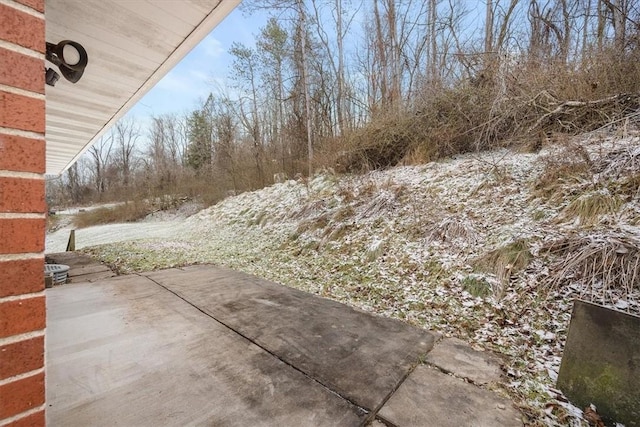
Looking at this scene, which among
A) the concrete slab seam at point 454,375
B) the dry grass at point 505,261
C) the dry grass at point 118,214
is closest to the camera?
the concrete slab seam at point 454,375

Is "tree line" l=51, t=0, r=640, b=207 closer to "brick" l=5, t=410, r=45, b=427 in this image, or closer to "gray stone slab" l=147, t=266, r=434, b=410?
"gray stone slab" l=147, t=266, r=434, b=410

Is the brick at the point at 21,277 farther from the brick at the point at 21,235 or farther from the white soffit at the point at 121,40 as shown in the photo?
the white soffit at the point at 121,40

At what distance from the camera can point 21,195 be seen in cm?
67

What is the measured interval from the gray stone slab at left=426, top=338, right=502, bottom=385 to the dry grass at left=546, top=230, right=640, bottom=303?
1.02 m

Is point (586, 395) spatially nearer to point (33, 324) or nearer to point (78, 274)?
point (33, 324)

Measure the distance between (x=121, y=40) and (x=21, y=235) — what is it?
1.93 m

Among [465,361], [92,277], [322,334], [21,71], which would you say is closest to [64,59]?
[21,71]

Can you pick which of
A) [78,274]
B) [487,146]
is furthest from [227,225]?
[487,146]

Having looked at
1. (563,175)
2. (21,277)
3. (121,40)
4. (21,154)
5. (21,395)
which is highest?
(121,40)

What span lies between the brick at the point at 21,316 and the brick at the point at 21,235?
0.12 m

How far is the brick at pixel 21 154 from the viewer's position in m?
0.65

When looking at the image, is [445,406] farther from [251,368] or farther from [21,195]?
[21,195]

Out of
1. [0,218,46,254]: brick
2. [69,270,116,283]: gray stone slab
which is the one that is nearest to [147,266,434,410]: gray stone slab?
[69,270,116,283]: gray stone slab

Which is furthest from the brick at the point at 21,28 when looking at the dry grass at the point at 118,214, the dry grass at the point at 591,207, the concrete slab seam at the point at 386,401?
the dry grass at the point at 118,214
